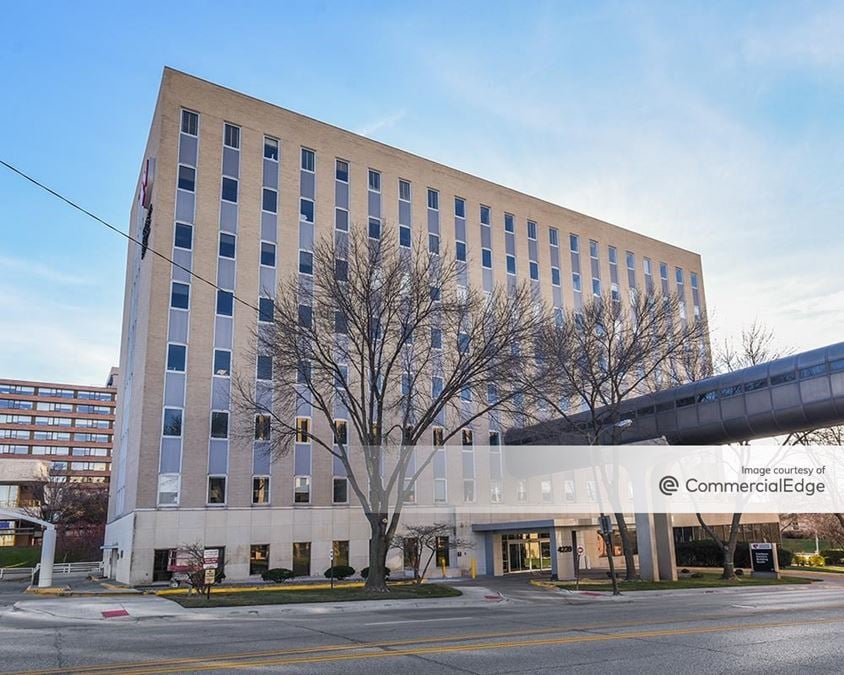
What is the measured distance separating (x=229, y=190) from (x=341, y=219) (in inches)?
272

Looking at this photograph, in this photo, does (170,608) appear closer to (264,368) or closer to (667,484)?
(264,368)

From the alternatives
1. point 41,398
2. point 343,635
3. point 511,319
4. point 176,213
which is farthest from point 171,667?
point 41,398

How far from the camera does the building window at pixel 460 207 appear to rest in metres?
49.1

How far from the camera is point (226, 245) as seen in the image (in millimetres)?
39000

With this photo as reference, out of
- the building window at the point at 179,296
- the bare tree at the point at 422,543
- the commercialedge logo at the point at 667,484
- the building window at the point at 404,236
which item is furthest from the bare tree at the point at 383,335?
the building window at the point at 404,236

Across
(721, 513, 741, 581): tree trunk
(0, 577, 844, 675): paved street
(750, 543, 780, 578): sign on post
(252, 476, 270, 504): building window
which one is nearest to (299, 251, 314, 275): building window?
(252, 476, 270, 504): building window

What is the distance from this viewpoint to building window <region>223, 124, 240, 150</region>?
1599 inches

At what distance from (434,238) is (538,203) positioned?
39.1 ft

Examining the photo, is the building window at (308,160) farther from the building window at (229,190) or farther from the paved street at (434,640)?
the paved street at (434,640)

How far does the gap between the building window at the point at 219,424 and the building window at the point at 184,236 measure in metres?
8.88

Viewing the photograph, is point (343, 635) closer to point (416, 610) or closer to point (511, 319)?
point (416, 610)

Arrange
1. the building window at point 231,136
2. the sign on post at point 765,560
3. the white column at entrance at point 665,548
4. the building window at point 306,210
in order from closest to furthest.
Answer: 1. the white column at entrance at point 665,548
2. the sign on post at point 765,560
3. the building window at point 231,136
4. the building window at point 306,210

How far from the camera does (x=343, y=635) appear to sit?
533 inches

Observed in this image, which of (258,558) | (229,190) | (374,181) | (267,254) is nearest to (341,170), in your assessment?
(374,181)
